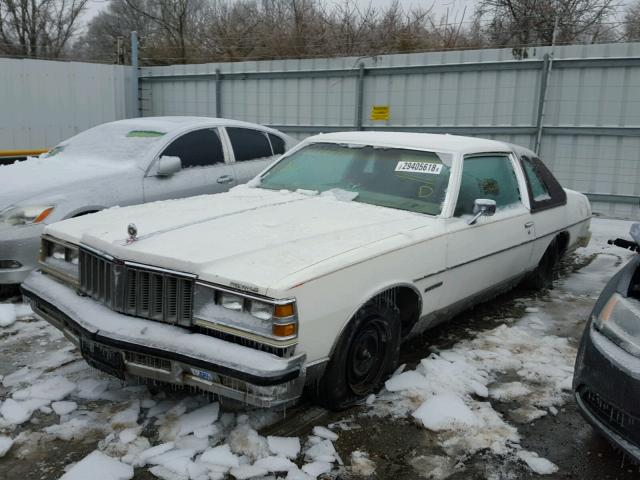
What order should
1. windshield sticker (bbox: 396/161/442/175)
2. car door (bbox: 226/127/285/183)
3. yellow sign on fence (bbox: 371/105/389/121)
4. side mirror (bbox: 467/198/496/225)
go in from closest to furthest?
side mirror (bbox: 467/198/496/225) → windshield sticker (bbox: 396/161/442/175) → car door (bbox: 226/127/285/183) → yellow sign on fence (bbox: 371/105/389/121)

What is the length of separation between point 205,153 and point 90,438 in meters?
3.72

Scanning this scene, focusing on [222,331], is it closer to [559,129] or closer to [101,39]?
[559,129]

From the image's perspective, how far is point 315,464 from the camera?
2.88 m

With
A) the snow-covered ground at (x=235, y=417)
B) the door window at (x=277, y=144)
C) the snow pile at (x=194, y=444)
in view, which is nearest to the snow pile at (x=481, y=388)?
the snow-covered ground at (x=235, y=417)

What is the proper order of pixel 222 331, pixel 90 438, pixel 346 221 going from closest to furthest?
pixel 222 331 < pixel 90 438 < pixel 346 221

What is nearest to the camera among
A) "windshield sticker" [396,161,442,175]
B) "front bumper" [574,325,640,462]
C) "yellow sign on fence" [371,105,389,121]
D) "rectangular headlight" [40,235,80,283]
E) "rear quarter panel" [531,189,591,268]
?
"front bumper" [574,325,640,462]

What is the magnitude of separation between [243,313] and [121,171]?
3224mm

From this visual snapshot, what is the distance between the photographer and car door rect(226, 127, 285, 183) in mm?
6496

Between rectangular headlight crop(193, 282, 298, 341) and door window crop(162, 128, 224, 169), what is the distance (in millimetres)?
3349

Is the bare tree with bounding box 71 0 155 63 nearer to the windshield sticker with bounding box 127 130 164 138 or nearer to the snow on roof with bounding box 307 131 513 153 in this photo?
the windshield sticker with bounding box 127 130 164 138

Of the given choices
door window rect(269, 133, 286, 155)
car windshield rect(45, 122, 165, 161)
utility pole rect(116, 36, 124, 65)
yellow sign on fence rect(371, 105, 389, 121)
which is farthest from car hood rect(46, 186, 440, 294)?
utility pole rect(116, 36, 124, 65)

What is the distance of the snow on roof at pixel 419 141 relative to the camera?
4.50 metres

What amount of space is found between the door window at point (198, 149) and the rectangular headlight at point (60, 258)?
7.49 feet

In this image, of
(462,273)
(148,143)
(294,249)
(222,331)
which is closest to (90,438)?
(222,331)
